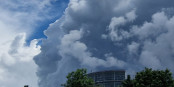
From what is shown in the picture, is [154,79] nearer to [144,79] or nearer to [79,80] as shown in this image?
[144,79]

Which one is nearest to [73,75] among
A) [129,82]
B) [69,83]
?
[69,83]

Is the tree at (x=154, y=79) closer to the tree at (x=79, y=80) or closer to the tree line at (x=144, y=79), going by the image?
the tree line at (x=144, y=79)

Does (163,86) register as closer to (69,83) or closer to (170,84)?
(170,84)

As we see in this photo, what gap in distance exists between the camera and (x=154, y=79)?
2221 inches

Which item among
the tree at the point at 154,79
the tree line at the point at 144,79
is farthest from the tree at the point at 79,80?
the tree at the point at 154,79

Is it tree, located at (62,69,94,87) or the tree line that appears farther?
tree, located at (62,69,94,87)

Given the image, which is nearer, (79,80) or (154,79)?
(154,79)

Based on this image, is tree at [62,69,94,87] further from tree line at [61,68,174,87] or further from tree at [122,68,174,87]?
tree at [122,68,174,87]

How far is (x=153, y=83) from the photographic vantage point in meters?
55.5

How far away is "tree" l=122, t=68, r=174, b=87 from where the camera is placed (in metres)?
55.3

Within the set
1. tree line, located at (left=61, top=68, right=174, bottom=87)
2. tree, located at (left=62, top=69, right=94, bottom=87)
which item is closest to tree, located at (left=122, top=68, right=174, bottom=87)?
tree line, located at (left=61, top=68, right=174, bottom=87)

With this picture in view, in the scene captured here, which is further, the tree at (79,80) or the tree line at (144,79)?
the tree at (79,80)

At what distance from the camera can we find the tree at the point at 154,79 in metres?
55.3

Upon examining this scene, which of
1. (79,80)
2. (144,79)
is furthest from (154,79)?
(79,80)
